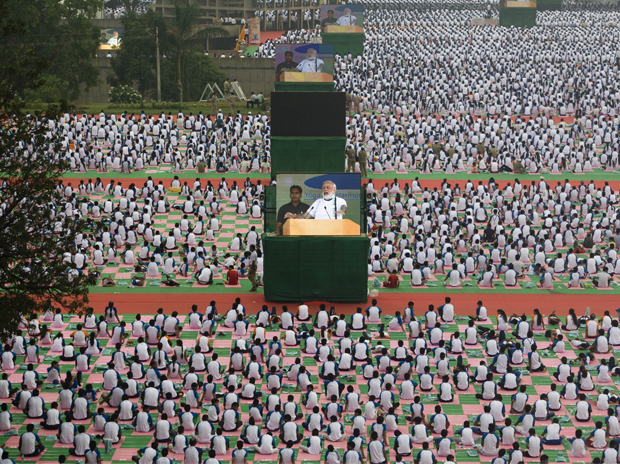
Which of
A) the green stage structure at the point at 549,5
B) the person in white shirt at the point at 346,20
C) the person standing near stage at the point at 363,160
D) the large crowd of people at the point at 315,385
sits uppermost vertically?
the green stage structure at the point at 549,5

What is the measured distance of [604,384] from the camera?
1028 inches

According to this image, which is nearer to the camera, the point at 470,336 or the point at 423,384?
the point at 423,384

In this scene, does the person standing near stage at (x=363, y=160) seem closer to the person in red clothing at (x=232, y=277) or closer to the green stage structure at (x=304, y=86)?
the green stage structure at (x=304, y=86)

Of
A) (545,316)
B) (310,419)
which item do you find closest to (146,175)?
(545,316)

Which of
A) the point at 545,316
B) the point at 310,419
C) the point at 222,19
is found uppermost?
the point at 222,19

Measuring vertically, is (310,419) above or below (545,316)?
below

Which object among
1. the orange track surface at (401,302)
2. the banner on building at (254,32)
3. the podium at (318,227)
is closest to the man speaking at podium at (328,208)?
the podium at (318,227)

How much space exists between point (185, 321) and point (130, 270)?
5518 millimetres

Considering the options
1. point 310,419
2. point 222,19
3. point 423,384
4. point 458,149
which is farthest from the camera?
point 222,19

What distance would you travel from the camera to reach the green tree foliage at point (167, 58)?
68250 millimetres

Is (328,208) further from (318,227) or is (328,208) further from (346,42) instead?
(346,42)

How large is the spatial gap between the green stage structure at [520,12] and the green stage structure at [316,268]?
2459 inches

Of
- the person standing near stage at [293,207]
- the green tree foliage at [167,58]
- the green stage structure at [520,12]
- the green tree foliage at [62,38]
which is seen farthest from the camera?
the green stage structure at [520,12]

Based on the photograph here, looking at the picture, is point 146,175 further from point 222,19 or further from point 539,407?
point 222,19
